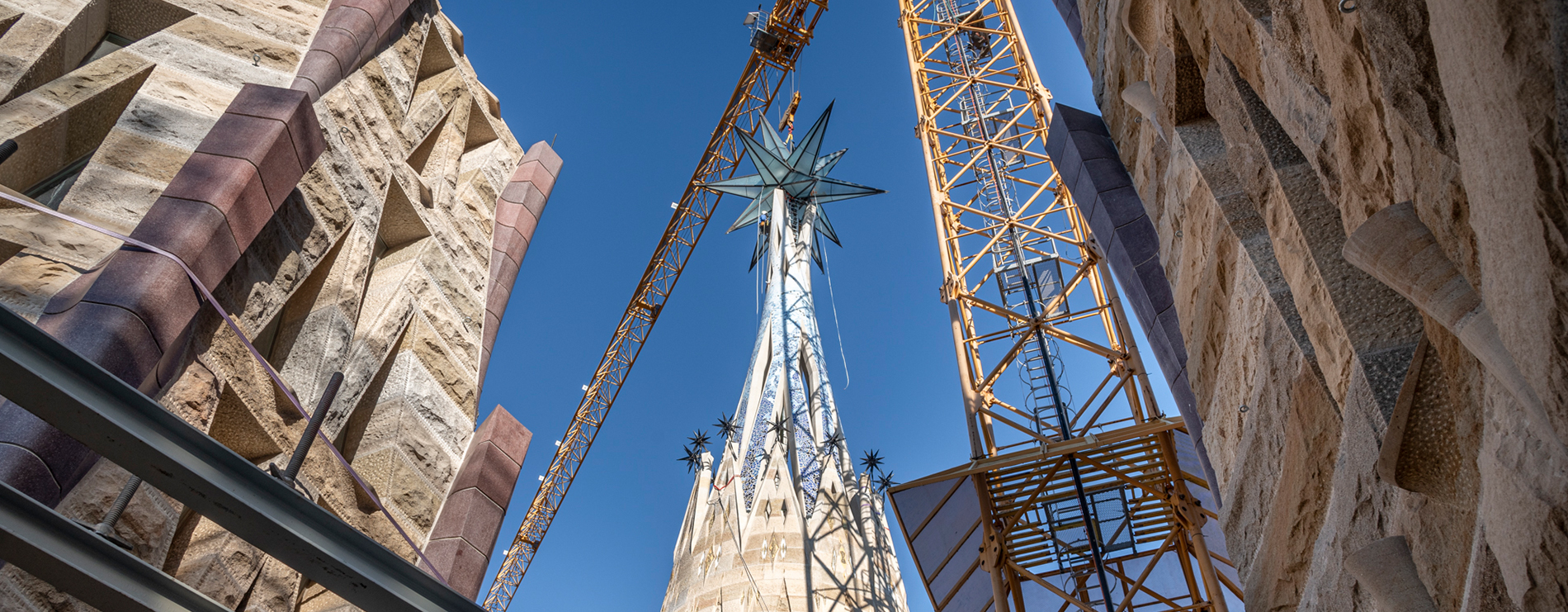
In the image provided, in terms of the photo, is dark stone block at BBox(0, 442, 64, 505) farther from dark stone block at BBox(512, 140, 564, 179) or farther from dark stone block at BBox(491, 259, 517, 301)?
dark stone block at BBox(512, 140, 564, 179)

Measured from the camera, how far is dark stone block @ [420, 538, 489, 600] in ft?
19.7

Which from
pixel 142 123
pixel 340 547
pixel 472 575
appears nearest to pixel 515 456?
pixel 472 575

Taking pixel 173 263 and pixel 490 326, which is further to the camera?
pixel 490 326

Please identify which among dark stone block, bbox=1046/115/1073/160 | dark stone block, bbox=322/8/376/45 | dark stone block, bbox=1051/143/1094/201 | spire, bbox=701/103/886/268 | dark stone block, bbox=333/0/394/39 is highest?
spire, bbox=701/103/886/268

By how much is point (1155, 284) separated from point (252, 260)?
5.36 meters

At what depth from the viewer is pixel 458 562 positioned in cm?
606

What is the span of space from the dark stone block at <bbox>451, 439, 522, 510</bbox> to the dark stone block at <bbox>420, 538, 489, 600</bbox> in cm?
38

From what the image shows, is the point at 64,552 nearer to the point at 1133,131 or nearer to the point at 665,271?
the point at 1133,131

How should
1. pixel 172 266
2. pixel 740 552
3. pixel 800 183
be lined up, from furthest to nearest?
pixel 800 183 → pixel 740 552 → pixel 172 266

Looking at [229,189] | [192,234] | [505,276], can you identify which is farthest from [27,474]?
[505,276]

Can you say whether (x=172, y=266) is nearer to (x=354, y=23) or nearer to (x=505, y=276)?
(x=354, y=23)

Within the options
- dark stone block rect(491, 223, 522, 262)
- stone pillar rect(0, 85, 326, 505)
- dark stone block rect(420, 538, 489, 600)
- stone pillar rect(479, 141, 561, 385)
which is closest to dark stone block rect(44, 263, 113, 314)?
stone pillar rect(0, 85, 326, 505)

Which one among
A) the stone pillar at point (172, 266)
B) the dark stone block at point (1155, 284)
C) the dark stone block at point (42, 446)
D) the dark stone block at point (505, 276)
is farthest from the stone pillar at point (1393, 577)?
the dark stone block at point (505, 276)

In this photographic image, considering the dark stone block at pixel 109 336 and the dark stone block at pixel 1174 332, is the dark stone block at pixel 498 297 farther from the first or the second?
the dark stone block at pixel 1174 332
